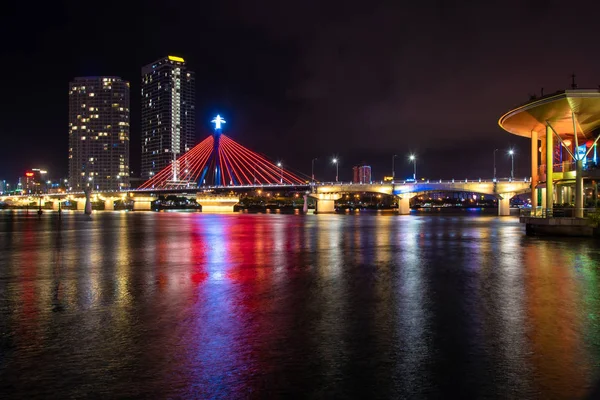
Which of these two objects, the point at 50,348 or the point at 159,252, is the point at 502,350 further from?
the point at 159,252

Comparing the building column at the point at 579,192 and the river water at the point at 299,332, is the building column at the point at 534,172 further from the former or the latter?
the river water at the point at 299,332

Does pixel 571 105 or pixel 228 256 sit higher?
pixel 571 105

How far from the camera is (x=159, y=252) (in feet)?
72.8

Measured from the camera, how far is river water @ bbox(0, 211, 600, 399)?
583 centimetres

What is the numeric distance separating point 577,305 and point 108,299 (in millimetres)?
10284

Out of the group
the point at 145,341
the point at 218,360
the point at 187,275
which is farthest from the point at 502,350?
the point at 187,275

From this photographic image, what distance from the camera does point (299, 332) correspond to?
8.14m

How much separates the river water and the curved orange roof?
21.9 metres

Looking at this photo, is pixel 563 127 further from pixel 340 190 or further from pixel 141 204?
pixel 141 204

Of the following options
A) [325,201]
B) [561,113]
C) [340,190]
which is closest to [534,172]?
[561,113]

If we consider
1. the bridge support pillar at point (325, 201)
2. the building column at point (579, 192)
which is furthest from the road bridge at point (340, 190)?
the building column at point (579, 192)

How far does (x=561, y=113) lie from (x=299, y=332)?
124 ft

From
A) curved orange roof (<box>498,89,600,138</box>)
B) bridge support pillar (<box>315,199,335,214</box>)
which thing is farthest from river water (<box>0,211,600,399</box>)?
bridge support pillar (<box>315,199,335,214</box>)

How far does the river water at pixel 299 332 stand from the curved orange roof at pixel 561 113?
21899mm
